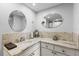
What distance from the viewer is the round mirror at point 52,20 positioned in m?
1.07

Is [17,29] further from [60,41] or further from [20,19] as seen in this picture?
[60,41]

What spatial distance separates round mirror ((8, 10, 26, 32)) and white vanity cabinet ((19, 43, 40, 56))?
0.27 meters

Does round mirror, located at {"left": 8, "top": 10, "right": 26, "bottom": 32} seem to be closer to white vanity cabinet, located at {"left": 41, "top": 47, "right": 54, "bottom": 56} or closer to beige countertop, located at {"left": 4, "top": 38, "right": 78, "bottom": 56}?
beige countertop, located at {"left": 4, "top": 38, "right": 78, "bottom": 56}

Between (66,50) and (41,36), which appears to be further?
(41,36)

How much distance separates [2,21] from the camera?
1.02 metres

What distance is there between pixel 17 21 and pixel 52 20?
460mm

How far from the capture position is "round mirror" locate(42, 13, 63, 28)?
1068 mm

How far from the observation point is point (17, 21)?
1.09 m

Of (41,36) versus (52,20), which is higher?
(52,20)

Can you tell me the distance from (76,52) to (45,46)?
0.38 meters

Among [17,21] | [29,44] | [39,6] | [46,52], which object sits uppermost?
[39,6]

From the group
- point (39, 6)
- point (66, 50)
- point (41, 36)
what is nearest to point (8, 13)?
point (39, 6)

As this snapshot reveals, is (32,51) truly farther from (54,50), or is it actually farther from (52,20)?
(52,20)

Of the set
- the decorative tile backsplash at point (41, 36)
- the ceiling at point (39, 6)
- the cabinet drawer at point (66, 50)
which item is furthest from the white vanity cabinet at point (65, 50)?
the ceiling at point (39, 6)
